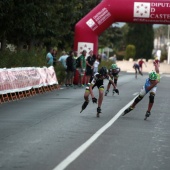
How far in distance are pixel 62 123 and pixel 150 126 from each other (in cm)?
209

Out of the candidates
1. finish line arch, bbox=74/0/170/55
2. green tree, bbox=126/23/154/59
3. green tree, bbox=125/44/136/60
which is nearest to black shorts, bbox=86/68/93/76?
finish line arch, bbox=74/0/170/55

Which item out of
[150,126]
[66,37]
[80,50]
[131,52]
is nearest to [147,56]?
[131,52]

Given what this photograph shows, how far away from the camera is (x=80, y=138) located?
13.1 metres

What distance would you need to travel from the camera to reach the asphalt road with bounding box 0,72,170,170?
10.1m

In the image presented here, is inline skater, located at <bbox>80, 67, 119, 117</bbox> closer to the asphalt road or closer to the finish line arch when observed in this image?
the asphalt road

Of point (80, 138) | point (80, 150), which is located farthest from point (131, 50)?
point (80, 150)

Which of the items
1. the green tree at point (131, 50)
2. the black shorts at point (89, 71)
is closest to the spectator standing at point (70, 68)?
the black shorts at point (89, 71)

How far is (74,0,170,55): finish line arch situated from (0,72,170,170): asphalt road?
13340 millimetres

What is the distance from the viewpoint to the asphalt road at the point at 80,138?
1011cm

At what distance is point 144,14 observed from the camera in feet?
114

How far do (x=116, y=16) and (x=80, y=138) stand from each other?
2279 centimetres

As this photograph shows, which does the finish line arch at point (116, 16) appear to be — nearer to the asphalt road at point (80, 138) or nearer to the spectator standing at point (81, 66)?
the spectator standing at point (81, 66)

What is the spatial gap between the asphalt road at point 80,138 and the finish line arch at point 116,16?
1334 cm

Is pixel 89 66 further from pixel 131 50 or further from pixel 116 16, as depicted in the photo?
pixel 131 50
